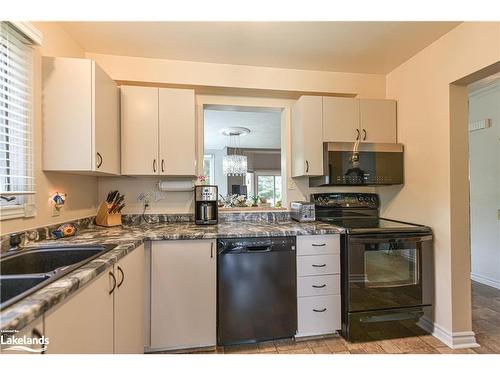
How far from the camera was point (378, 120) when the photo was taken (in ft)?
7.90

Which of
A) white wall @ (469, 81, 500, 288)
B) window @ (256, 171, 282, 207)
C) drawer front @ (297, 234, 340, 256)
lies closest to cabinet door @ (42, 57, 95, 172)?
drawer front @ (297, 234, 340, 256)

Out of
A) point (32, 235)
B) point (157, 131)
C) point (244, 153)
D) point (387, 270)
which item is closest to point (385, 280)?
point (387, 270)

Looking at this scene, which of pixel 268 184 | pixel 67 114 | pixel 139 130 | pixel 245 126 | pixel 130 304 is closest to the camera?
pixel 130 304

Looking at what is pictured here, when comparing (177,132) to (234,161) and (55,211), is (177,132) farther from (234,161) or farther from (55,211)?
(234,161)

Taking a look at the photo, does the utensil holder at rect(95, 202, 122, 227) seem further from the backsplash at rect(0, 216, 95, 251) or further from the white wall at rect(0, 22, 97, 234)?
the backsplash at rect(0, 216, 95, 251)

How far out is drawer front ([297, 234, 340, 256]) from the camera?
1915mm

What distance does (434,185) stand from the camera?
79.4 inches

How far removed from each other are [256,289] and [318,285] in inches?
20.0

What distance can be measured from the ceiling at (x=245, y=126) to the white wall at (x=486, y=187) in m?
2.54

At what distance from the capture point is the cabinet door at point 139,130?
2.07 m

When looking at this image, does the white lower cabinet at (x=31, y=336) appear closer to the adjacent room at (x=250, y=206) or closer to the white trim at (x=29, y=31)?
the adjacent room at (x=250, y=206)

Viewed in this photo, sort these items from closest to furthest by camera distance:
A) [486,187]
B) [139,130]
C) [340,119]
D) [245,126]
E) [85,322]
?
[85,322] < [139,130] < [340,119] < [486,187] < [245,126]

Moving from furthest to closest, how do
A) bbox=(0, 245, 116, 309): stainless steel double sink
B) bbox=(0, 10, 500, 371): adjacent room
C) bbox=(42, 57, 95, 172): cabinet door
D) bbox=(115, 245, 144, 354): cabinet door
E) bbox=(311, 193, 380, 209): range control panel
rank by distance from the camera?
bbox=(311, 193, 380, 209): range control panel
bbox=(42, 57, 95, 172): cabinet door
bbox=(0, 10, 500, 371): adjacent room
bbox=(115, 245, 144, 354): cabinet door
bbox=(0, 245, 116, 309): stainless steel double sink

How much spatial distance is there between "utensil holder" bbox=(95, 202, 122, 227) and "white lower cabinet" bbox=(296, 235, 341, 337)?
5.31ft
